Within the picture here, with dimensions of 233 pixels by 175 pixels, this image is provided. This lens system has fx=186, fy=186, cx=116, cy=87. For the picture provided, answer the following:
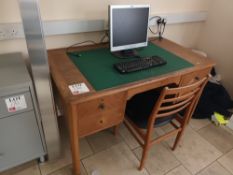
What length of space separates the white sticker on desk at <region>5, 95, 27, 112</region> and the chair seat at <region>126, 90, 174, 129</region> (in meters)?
0.75

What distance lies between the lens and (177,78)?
1.41m

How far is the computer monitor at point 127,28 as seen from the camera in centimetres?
143

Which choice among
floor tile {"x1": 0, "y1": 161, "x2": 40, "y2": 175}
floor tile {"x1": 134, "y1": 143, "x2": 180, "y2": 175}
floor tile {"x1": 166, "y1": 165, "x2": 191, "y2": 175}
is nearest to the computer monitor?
floor tile {"x1": 134, "y1": 143, "x2": 180, "y2": 175}

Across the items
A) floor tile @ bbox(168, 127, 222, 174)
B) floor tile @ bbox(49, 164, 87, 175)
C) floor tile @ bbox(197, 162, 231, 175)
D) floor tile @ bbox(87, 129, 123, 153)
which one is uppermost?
floor tile @ bbox(87, 129, 123, 153)

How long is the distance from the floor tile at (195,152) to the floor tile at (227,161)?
0.14ft

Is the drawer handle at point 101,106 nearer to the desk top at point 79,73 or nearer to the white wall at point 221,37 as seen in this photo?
the desk top at point 79,73

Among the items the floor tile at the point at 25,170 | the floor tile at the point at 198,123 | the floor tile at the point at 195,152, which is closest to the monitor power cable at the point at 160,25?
the floor tile at the point at 198,123

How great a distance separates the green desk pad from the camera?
1.22 meters

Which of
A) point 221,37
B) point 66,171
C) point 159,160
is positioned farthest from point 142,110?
point 221,37

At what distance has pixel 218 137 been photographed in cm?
192

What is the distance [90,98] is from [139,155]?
34.8 inches

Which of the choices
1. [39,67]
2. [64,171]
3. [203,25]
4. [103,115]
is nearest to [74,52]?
[39,67]

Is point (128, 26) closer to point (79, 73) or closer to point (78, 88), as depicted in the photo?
point (79, 73)

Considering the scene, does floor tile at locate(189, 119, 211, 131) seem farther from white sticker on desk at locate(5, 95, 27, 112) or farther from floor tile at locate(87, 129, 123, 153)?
white sticker on desk at locate(5, 95, 27, 112)
